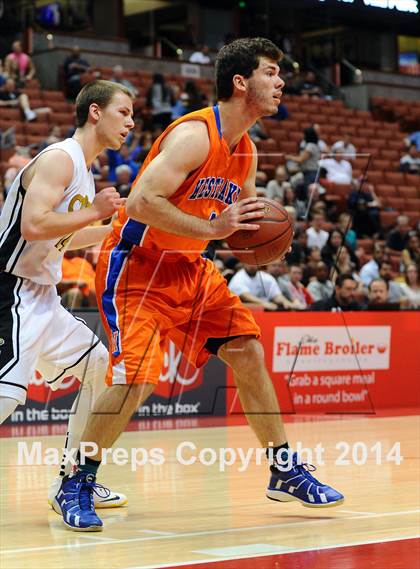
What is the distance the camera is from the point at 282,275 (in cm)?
1088

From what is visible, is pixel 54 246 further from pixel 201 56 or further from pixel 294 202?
pixel 201 56

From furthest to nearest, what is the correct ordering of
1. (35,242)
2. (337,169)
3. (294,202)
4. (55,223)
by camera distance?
(337,169), (294,202), (35,242), (55,223)

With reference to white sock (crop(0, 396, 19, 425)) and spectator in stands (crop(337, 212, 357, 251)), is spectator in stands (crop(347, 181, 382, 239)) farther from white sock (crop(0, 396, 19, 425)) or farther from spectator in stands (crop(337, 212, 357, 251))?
white sock (crop(0, 396, 19, 425))

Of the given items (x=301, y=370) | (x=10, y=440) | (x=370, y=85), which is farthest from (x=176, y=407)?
(x=370, y=85)

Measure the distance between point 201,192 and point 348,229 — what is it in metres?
7.18

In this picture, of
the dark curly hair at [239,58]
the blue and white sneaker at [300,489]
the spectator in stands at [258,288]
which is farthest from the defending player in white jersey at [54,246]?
the spectator in stands at [258,288]

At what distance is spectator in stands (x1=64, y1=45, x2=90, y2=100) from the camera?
16719 mm

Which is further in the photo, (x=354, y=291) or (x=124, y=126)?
(x=354, y=291)

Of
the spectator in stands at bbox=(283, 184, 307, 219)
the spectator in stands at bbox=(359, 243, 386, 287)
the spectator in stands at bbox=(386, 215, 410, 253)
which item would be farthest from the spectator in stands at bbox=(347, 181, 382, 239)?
the spectator in stands at bbox=(283, 184, 307, 219)

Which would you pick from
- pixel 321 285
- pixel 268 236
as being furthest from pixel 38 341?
pixel 321 285

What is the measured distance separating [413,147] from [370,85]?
130 inches

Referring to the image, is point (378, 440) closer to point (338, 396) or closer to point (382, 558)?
point (338, 396)

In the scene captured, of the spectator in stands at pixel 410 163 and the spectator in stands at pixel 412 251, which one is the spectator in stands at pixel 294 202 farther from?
the spectator in stands at pixel 410 163

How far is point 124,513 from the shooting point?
5.12 metres
